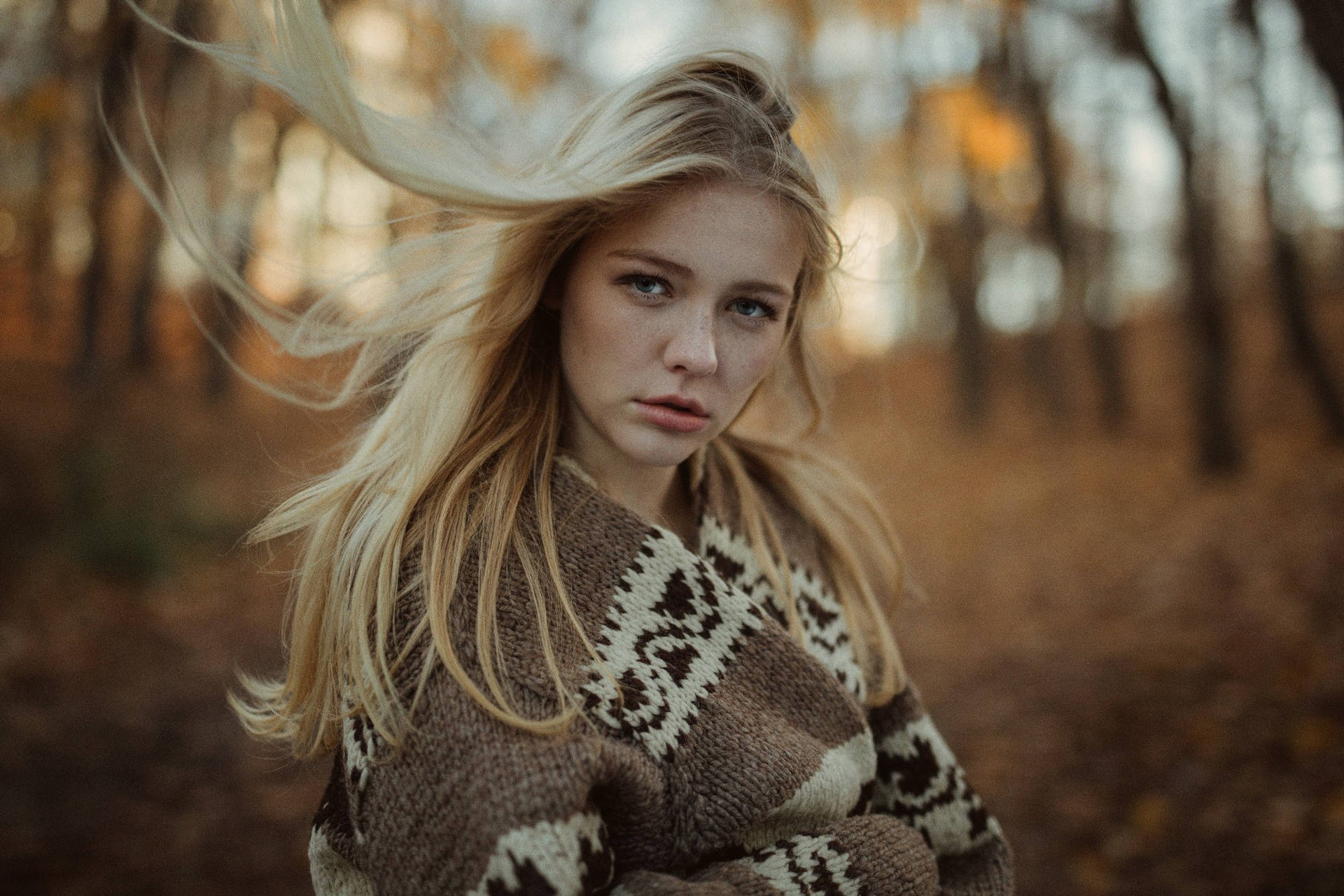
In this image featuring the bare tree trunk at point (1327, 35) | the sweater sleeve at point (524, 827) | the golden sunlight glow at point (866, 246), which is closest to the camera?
the sweater sleeve at point (524, 827)

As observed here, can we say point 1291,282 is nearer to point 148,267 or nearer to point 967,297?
point 967,297

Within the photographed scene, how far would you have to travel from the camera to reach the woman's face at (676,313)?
155cm

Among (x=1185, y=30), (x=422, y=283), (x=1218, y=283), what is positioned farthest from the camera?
(x=1218, y=283)

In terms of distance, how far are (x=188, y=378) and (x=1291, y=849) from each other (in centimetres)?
1545

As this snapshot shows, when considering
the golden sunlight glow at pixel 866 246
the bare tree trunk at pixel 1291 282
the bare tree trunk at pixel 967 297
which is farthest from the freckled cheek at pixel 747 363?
the bare tree trunk at pixel 967 297

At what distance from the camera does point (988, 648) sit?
6.36 m

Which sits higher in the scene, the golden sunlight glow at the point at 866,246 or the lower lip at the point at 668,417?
the golden sunlight glow at the point at 866,246

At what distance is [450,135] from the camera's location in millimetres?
1667

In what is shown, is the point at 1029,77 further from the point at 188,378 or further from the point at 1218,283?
the point at 188,378

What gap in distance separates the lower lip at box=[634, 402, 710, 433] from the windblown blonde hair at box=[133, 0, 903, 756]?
25cm

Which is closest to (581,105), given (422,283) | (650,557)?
(422,283)

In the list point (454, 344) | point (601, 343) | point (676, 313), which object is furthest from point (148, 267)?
point (676, 313)

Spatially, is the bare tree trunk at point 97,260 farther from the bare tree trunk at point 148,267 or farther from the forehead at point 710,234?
the forehead at point 710,234

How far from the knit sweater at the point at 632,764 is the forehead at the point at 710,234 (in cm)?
46
